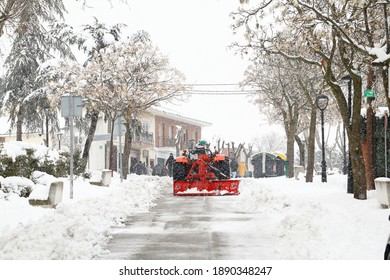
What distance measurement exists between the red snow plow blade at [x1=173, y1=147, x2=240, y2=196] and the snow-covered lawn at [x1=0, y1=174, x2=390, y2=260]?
4.20 metres

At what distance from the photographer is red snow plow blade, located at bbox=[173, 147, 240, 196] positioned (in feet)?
63.2

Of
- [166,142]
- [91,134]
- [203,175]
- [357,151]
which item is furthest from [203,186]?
[166,142]

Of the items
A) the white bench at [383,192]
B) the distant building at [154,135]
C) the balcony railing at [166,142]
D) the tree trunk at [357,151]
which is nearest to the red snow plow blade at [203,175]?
the tree trunk at [357,151]

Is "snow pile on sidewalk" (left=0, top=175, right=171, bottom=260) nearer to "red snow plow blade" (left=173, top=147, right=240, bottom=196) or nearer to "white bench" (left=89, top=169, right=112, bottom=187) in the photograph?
"red snow plow blade" (left=173, top=147, right=240, bottom=196)

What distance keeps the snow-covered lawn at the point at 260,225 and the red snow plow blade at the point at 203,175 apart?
13.8 feet

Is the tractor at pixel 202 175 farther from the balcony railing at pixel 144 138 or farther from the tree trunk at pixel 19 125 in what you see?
the balcony railing at pixel 144 138

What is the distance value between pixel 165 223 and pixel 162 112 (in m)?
22.9

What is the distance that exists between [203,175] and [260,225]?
8.45 meters

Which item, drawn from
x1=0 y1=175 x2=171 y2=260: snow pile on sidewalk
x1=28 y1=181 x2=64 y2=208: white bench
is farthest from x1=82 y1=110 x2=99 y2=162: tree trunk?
x1=28 y1=181 x2=64 y2=208: white bench

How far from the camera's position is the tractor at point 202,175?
19250mm

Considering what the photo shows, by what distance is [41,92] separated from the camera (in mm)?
28094

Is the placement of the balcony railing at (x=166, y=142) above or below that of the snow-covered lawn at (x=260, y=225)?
above
